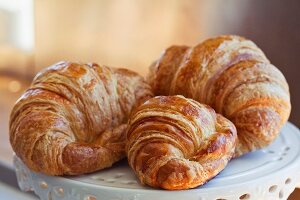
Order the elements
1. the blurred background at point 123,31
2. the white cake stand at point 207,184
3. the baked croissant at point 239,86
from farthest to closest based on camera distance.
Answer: the blurred background at point 123,31, the baked croissant at point 239,86, the white cake stand at point 207,184

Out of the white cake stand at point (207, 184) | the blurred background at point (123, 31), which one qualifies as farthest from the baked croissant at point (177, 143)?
the blurred background at point (123, 31)

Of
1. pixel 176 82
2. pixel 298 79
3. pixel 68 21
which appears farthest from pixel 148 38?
pixel 176 82

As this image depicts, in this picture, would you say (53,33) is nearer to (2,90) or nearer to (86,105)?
(2,90)

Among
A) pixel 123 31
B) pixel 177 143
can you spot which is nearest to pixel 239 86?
pixel 177 143

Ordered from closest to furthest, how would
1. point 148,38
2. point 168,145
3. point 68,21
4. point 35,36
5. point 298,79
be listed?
1. point 168,145
2. point 298,79
3. point 148,38
4. point 68,21
5. point 35,36

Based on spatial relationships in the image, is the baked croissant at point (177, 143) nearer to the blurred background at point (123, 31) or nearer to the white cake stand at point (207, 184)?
the white cake stand at point (207, 184)

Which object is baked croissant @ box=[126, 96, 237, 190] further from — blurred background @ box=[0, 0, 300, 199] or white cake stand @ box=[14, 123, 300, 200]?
blurred background @ box=[0, 0, 300, 199]

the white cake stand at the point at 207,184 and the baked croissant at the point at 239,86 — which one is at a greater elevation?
the baked croissant at the point at 239,86
